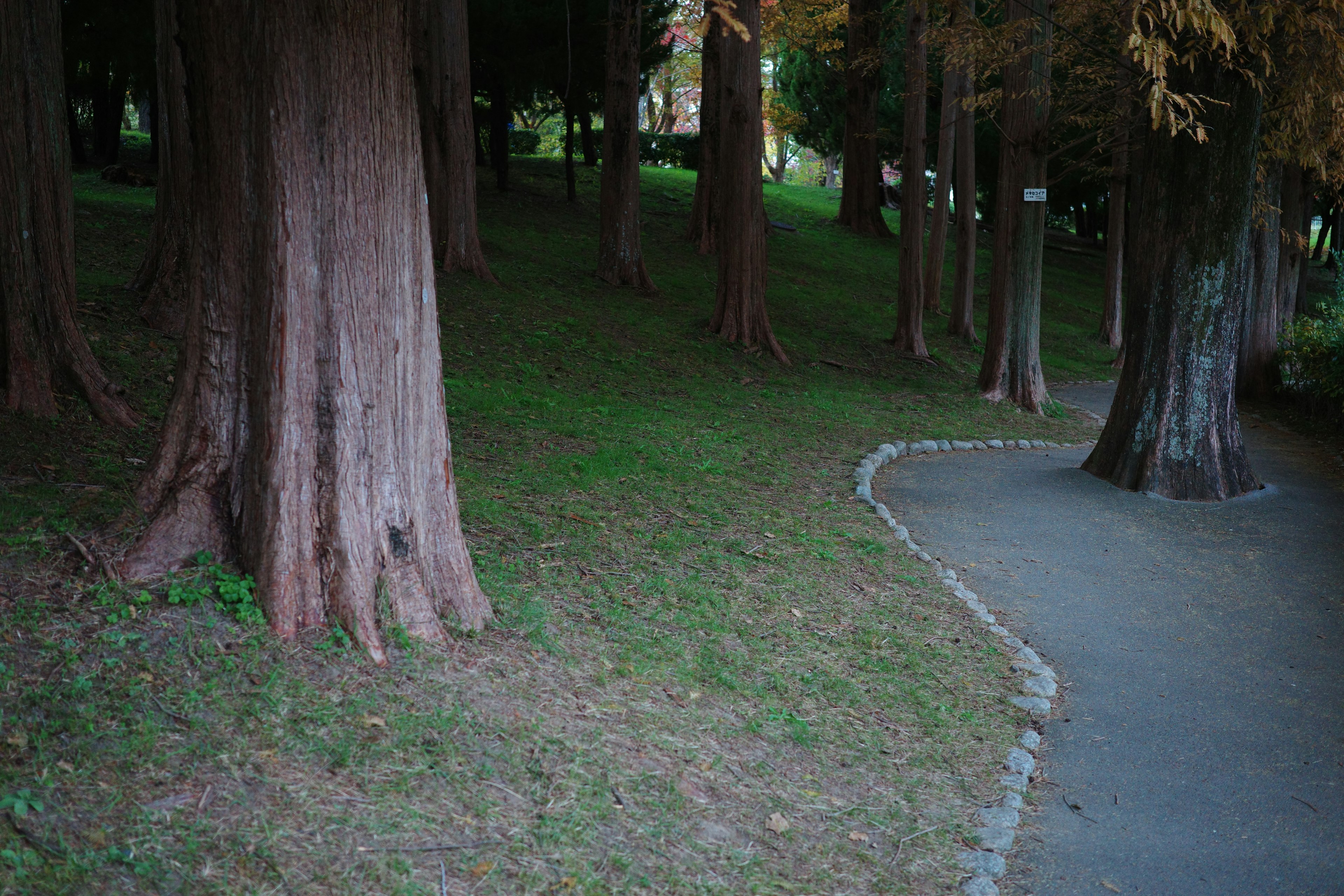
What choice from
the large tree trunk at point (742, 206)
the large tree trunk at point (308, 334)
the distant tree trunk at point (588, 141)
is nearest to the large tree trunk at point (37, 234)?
the large tree trunk at point (308, 334)

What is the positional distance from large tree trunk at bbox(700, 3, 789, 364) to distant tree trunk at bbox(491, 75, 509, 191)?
8241 millimetres

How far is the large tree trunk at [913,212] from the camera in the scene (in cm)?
1510

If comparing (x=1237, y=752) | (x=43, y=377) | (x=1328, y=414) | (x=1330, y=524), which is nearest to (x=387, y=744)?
(x=1237, y=752)

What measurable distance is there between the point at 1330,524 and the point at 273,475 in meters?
7.58

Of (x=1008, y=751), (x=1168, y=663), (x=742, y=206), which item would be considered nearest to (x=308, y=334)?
(x=1008, y=751)

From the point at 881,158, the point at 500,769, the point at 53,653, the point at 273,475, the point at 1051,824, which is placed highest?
the point at 881,158

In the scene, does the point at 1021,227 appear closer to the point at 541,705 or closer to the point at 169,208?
the point at 169,208

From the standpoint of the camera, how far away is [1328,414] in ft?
41.2

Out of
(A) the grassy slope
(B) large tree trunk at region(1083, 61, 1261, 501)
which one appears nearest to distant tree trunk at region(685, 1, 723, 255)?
(B) large tree trunk at region(1083, 61, 1261, 501)

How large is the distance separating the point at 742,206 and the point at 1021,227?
357 cm

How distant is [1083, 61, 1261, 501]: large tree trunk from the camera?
7.84 m

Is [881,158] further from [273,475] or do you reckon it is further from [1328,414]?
[273,475]

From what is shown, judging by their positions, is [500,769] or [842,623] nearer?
[500,769]

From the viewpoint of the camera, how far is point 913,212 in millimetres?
15312
